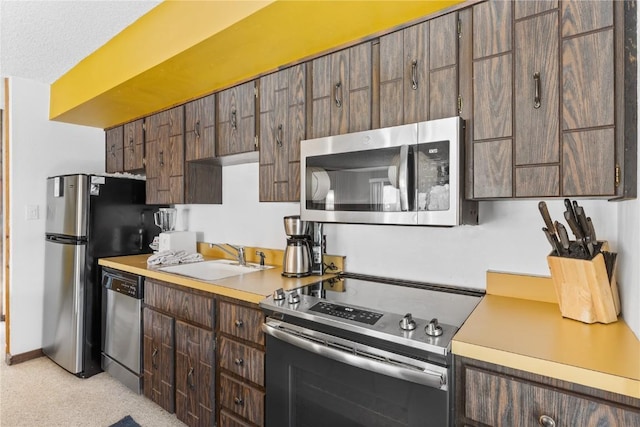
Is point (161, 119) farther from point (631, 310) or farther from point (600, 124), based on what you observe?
point (631, 310)

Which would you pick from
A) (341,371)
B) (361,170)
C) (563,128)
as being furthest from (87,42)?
(563,128)

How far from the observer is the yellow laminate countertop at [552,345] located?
84 cm

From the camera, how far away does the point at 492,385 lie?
99cm

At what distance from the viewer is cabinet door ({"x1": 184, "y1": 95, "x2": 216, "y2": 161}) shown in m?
2.31

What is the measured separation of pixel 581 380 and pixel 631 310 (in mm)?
410

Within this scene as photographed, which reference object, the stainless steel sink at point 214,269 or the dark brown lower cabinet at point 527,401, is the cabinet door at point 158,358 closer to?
the stainless steel sink at point 214,269

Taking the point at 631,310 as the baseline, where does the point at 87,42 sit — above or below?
above

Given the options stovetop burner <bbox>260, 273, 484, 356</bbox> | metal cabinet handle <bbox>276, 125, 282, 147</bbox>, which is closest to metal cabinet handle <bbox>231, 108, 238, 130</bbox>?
metal cabinet handle <bbox>276, 125, 282, 147</bbox>

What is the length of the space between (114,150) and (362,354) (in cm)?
317

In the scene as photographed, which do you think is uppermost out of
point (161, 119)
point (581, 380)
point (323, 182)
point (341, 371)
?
point (161, 119)

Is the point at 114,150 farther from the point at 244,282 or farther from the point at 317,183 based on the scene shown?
the point at 317,183

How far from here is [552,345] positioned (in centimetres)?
99

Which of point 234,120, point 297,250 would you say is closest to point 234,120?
point 234,120

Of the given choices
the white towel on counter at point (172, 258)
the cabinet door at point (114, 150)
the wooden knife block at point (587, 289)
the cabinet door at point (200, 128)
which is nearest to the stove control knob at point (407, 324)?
the wooden knife block at point (587, 289)
